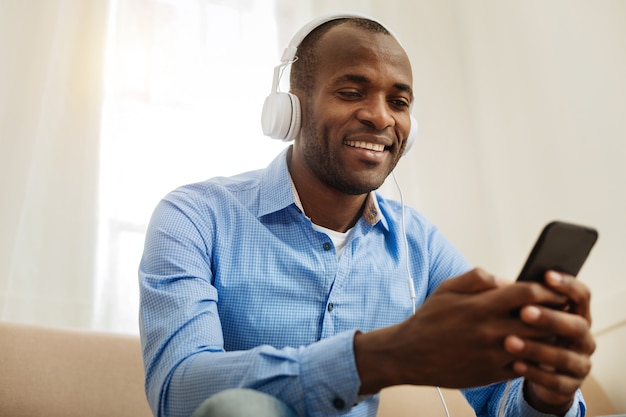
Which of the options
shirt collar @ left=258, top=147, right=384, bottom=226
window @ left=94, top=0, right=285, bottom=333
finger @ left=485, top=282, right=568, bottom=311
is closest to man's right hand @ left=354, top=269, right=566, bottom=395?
finger @ left=485, top=282, right=568, bottom=311

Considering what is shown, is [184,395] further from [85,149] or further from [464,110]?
[464,110]

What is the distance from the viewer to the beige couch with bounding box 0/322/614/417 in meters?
→ 1.39

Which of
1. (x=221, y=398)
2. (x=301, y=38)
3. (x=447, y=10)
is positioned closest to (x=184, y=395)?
(x=221, y=398)

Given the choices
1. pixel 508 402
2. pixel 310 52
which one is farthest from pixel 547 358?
pixel 310 52

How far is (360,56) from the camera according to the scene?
1449 millimetres

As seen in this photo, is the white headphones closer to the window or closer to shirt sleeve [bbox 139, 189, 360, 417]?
shirt sleeve [bbox 139, 189, 360, 417]

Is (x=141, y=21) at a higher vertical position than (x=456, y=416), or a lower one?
higher

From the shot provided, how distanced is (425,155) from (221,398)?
199cm

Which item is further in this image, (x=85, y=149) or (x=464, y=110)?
(x=464, y=110)

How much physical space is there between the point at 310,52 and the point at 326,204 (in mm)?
386

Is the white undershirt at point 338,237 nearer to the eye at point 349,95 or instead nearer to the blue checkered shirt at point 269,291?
the blue checkered shirt at point 269,291

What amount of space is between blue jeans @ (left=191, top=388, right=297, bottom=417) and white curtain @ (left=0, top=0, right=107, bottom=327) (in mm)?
1356

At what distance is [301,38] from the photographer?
1.57 m

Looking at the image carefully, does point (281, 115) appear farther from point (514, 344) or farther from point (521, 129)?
point (521, 129)
